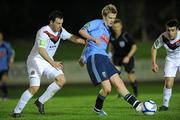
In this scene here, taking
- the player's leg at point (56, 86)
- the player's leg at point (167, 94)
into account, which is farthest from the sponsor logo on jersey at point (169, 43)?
the player's leg at point (56, 86)

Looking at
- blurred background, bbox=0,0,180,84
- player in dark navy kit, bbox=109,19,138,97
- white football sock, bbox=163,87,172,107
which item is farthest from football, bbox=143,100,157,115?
blurred background, bbox=0,0,180,84

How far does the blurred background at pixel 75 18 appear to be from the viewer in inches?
1389

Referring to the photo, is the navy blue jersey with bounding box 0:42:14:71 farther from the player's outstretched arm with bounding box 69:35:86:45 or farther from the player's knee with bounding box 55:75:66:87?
the player's knee with bounding box 55:75:66:87

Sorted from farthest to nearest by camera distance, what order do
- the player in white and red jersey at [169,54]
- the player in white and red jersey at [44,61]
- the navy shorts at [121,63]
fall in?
the navy shorts at [121,63]
the player in white and red jersey at [169,54]
the player in white and red jersey at [44,61]

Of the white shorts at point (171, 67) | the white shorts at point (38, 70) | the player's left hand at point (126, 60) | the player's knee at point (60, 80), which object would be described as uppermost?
the white shorts at point (38, 70)

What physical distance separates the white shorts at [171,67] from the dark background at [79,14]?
21.9 meters

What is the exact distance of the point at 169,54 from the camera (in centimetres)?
1338

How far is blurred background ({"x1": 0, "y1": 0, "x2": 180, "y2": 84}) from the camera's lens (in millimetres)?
35281

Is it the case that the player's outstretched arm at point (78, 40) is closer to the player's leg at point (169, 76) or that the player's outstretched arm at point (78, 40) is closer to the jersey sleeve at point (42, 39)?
the jersey sleeve at point (42, 39)

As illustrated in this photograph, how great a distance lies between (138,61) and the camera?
95.5ft

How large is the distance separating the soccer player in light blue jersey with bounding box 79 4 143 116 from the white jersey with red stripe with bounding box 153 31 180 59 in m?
1.68

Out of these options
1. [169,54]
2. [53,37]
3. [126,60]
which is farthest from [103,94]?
[126,60]

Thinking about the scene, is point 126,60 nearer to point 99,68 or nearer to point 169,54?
point 169,54

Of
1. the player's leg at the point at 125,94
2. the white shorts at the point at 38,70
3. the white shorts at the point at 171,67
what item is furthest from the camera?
the white shorts at the point at 171,67
